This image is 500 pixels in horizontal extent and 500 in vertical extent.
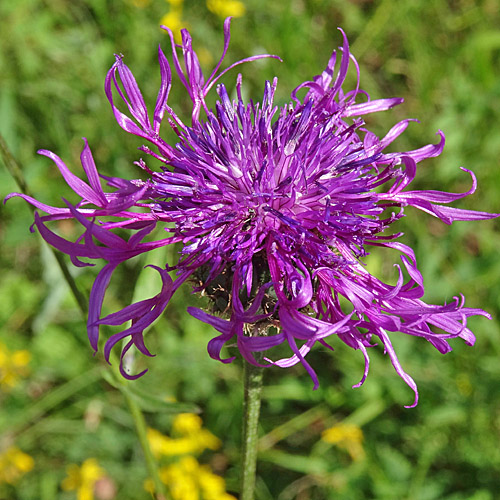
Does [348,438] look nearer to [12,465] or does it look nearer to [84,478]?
[84,478]

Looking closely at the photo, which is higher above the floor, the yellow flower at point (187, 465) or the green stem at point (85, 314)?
the green stem at point (85, 314)

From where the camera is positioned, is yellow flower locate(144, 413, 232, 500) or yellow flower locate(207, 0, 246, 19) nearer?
yellow flower locate(144, 413, 232, 500)

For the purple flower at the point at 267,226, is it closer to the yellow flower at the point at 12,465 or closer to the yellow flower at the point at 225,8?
the yellow flower at the point at 12,465

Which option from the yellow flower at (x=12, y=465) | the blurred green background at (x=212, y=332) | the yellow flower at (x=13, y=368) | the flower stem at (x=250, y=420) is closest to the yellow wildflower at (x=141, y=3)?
the blurred green background at (x=212, y=332)

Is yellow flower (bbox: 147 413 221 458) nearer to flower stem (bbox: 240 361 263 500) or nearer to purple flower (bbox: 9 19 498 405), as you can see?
flower stem (bbox: 240 361 263 500)

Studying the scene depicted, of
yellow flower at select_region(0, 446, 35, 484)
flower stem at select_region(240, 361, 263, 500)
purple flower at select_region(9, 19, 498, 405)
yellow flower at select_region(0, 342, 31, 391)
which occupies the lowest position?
yellow flower at select_region(0, 446, 35, 484)

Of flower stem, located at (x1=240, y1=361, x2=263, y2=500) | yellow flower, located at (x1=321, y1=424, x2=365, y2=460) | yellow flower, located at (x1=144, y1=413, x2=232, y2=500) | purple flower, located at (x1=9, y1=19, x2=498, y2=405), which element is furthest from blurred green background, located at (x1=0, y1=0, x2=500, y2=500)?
purple flower, located at (x1=9, y1=19, x2=498, y2=405)

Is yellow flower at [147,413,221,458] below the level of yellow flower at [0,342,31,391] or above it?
above
